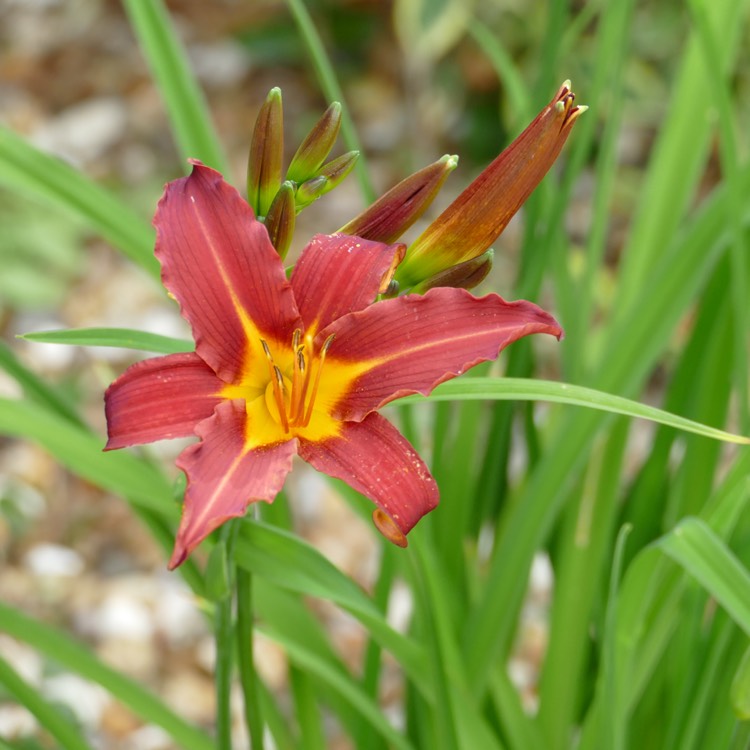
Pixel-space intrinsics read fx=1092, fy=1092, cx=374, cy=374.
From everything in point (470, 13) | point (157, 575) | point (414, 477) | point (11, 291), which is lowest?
point (414, 477)

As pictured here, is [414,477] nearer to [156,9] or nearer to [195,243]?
[195,243]

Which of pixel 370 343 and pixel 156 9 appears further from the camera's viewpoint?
pixel 156 9

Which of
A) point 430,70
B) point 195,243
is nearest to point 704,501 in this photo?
point 195,243

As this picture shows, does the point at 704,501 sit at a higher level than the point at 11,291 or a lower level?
→ lower

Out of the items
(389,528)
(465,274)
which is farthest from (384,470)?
(465,274)

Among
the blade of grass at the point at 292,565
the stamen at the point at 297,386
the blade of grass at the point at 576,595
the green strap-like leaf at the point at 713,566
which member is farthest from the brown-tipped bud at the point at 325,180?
the blade of grass at the point at 576,595

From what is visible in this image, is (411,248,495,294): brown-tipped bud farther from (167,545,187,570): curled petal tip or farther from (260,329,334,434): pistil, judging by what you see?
(167,545,187,570): curled petal tip

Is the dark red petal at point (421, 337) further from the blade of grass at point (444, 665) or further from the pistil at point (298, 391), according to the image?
the blade of grass at point (444, 665)
